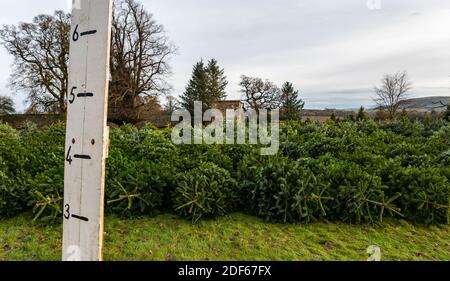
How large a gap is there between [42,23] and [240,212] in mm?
21953

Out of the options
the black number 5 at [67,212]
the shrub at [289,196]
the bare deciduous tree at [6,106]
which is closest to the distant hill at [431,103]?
the shrub at [289,196]

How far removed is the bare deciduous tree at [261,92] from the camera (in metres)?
28.6

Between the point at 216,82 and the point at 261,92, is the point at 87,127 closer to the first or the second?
the point at 261,92

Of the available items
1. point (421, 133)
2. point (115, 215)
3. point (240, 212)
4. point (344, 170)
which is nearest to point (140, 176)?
point (115, 215)

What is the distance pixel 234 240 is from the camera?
8.00ft

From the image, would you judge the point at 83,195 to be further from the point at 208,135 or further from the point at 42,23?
the point at 42,23

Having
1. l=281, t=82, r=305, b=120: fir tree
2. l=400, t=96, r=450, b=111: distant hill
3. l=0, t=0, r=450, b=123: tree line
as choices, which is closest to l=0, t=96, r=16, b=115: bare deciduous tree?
l=0, t=0, r=450, b=123: tree line

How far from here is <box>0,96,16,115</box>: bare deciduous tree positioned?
78.8 feet

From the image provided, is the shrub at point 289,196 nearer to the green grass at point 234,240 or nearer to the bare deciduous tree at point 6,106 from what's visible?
the green grass at point 234,240

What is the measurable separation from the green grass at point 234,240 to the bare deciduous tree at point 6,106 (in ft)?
88.7

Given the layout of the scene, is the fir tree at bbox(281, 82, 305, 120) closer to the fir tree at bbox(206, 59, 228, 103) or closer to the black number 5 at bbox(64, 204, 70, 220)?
the fir tree at bbox(206, 59, 228, 103)

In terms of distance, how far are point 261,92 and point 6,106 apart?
2279 cm

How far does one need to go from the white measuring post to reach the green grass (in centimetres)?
96

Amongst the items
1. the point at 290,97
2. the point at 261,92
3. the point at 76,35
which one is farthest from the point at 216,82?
the point at 76,35
